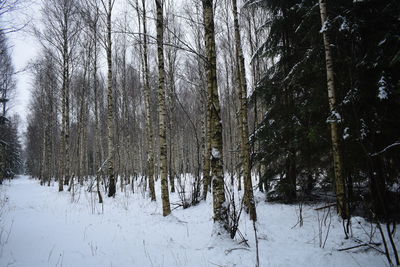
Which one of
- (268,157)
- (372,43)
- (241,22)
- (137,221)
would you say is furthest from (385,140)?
(241,22)

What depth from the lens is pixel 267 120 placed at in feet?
22.5

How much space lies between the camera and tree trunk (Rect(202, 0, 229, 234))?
354cm

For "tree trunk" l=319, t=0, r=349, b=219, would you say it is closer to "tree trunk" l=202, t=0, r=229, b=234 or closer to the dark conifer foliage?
the dark conifer foliage

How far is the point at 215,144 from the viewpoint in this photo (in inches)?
143

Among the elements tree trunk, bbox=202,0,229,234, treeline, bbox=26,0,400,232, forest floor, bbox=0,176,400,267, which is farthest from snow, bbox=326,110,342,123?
tree trunk, bbox=202,0,229,234

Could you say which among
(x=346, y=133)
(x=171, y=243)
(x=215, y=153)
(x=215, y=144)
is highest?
(x=346, y=133)

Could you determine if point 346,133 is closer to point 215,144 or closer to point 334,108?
point 334,108

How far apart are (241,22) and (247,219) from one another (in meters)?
10.3

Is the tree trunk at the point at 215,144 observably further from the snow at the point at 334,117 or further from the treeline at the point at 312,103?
the snow at the point at 334,117

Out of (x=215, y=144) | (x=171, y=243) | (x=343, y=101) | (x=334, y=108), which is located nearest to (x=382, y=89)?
(x=343, y=101)

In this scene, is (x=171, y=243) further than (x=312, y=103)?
No

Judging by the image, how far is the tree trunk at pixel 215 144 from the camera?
354cm

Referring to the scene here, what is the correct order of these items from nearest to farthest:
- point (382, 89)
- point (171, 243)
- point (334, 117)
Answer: point (382, 89), point (171, 243), point (334, 117)

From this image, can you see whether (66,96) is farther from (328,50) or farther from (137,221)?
(328,50)
